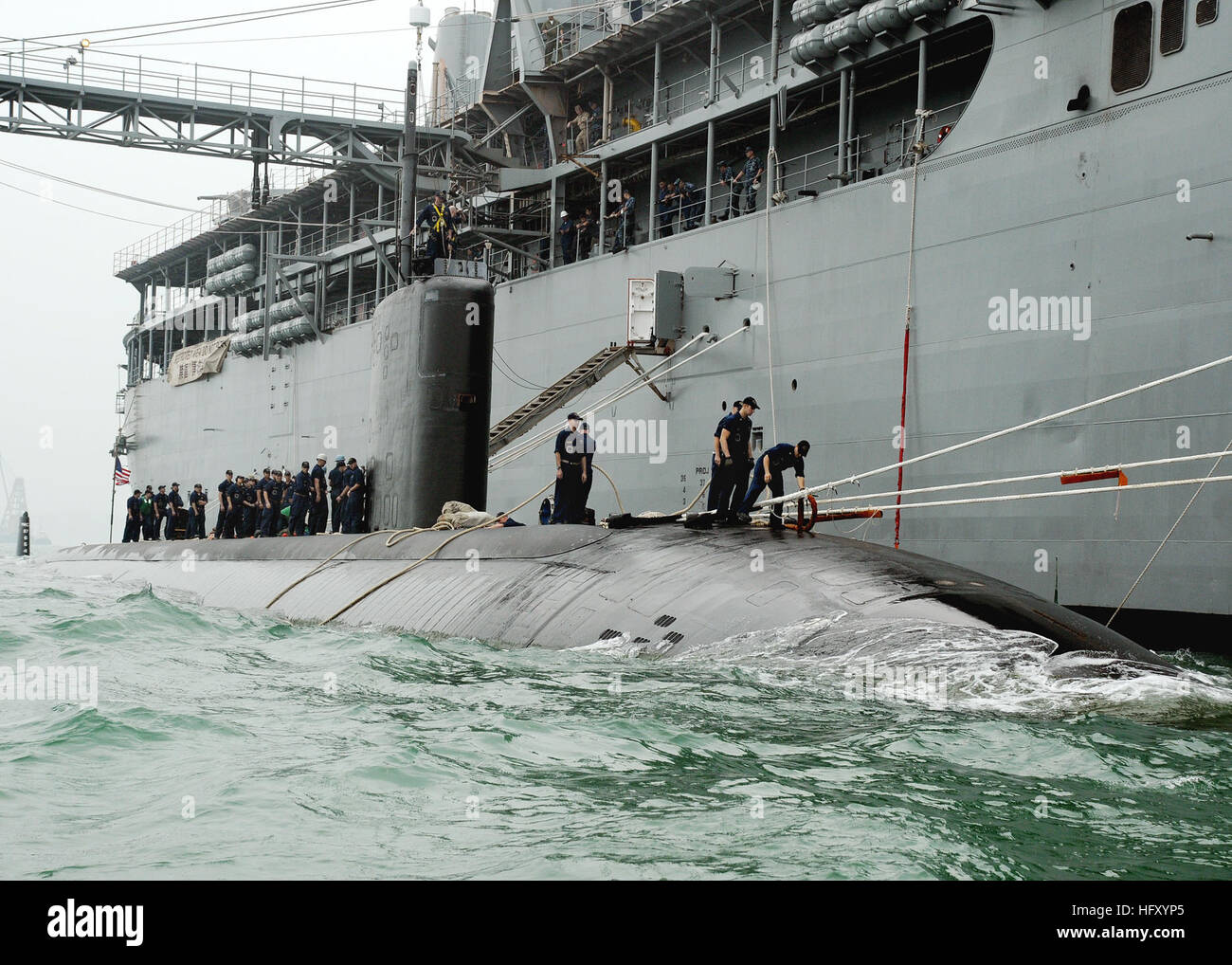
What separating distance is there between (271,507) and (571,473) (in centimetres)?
1080

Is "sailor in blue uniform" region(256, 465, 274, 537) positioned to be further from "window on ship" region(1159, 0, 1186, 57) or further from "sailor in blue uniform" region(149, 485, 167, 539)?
"window on ship" region(1159, 0, 1186, 57)

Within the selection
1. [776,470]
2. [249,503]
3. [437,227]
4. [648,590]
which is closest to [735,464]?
[776,470]

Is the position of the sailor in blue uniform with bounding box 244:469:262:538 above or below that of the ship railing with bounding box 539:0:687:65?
below

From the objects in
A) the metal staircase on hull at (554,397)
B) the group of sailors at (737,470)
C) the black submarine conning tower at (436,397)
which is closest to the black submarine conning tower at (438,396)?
the black submarine conning tower at (436,397)

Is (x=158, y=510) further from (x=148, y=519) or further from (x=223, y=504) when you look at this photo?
(x=223, y=504)

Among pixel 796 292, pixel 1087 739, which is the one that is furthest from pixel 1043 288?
pixel 1087 739

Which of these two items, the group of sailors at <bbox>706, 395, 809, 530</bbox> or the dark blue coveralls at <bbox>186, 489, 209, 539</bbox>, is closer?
the group of sailors at <bbox>706, 395, 809, 530</bbox>

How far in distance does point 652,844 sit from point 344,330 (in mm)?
27741

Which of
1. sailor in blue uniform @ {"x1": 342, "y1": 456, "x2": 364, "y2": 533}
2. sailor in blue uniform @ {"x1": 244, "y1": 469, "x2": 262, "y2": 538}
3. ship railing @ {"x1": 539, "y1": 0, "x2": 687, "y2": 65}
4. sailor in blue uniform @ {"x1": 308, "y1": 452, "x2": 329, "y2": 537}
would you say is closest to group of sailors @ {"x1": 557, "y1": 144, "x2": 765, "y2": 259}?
ship railing @ {"x1": 539, "y1": 0, "x2": 687, "y2": 65}

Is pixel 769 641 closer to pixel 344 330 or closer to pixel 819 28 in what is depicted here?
pixel 819 28

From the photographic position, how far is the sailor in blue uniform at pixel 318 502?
2203 centimetres

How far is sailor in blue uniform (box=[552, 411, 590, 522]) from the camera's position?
45.5 feet
